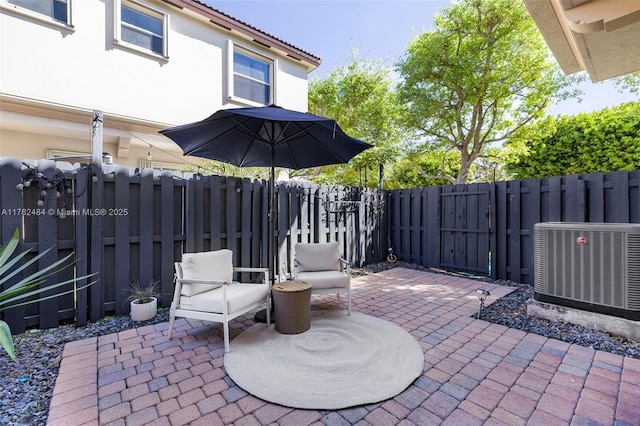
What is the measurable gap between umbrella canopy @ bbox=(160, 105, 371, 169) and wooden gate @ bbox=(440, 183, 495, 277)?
3.07m

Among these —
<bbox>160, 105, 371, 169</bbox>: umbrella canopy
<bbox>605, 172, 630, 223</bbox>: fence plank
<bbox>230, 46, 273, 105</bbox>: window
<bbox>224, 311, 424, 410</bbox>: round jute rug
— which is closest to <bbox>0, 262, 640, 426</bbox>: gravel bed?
<bbox>224, 311, 424, 410</bbox>: round jute rug

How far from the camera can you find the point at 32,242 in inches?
122

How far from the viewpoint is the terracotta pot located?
3445mm

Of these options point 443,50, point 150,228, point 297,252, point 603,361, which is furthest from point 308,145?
point 443,50

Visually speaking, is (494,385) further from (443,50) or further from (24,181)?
(443,50)

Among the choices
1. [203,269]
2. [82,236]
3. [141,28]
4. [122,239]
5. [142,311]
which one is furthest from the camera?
[141,28]

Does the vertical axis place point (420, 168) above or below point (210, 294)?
above

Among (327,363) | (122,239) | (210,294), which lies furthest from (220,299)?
(122,239)

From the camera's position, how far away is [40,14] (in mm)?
5074

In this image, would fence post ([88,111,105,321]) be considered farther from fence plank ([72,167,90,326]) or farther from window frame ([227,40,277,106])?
window frame ([227,40,277,106])

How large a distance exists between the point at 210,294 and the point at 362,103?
10.7m

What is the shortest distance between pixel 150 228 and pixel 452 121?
32.6ft

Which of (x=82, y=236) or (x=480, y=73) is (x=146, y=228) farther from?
(x=480, y=73)

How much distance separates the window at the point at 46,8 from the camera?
4898 mm
